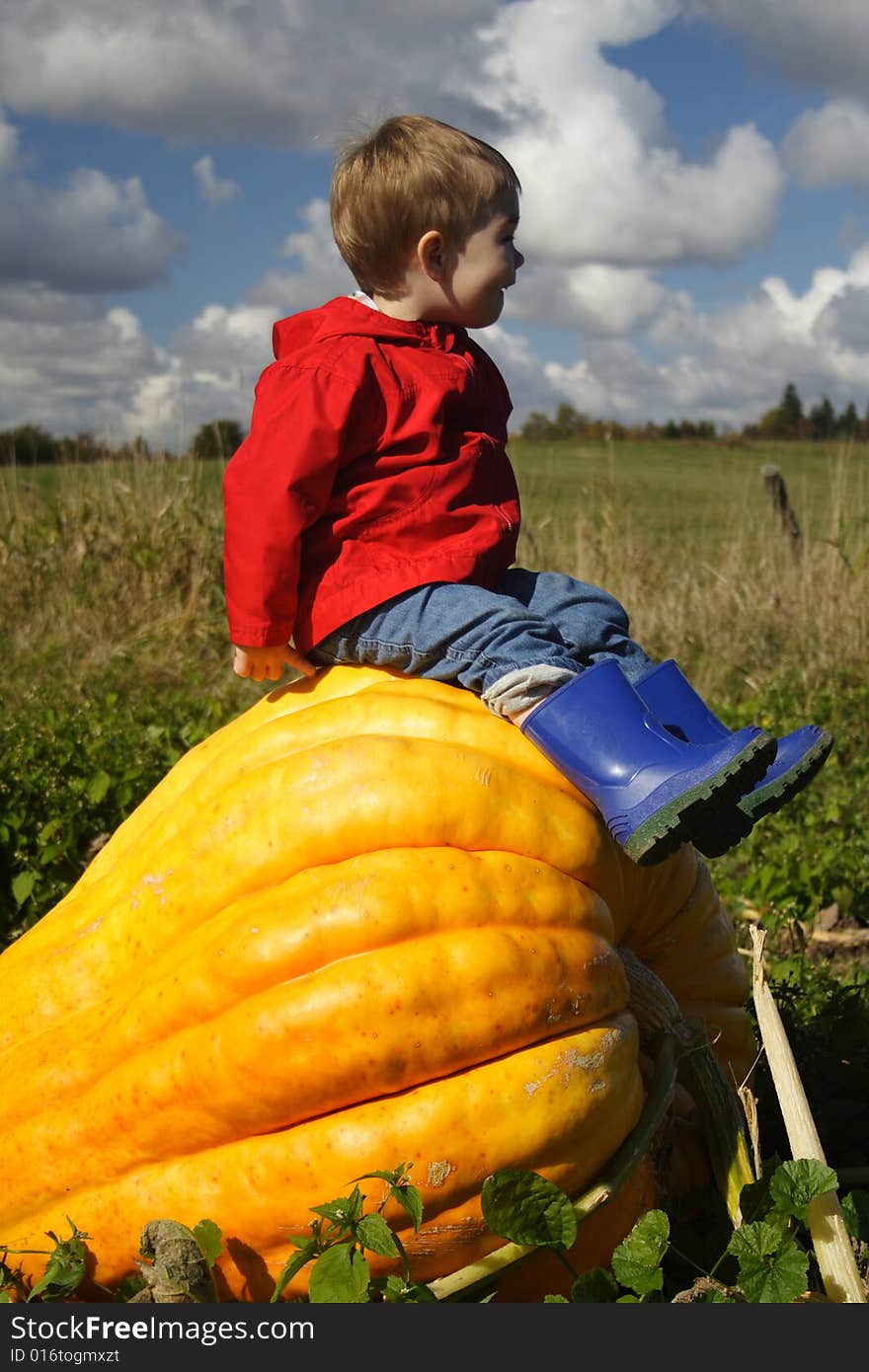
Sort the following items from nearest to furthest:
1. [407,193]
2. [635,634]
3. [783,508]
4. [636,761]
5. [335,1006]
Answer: [335,1006]
[636,761]
[407,193]
[635,634]
[783,508]

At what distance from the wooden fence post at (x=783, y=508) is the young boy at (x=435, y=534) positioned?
20.2 ft

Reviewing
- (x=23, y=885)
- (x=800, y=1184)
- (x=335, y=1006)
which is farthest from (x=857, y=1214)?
(x=23, y=885)

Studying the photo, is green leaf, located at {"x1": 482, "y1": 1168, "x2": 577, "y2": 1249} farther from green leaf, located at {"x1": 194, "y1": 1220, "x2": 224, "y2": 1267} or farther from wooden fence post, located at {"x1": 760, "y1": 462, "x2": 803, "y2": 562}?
wooden fence post, located at {"x1": 760, "y1": 462, "x2": 803, "y2": 562}

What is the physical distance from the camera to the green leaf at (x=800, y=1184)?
193 centimetres

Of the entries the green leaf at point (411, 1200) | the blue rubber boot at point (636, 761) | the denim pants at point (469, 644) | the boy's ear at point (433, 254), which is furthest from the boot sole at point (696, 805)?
the boy's ear at point (433, 254)

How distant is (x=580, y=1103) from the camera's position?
6.43 feet

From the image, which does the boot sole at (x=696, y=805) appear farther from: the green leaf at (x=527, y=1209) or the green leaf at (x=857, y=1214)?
the green leaf at (x=857, y=1214)

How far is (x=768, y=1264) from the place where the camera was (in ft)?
6.06

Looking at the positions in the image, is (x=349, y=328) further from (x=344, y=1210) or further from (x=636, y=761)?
(x=344, y=1210)

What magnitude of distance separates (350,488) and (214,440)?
7.86 m

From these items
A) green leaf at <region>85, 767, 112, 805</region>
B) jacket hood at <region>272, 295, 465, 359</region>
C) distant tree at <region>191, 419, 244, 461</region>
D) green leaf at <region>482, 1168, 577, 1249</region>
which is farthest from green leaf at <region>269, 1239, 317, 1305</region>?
distant tree at <region>191, 419, 244, 461</region>

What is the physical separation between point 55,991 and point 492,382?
1.57 meters

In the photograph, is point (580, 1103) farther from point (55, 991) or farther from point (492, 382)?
point (492, 382)

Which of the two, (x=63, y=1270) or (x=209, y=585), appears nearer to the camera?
(x=63, y=1270)
